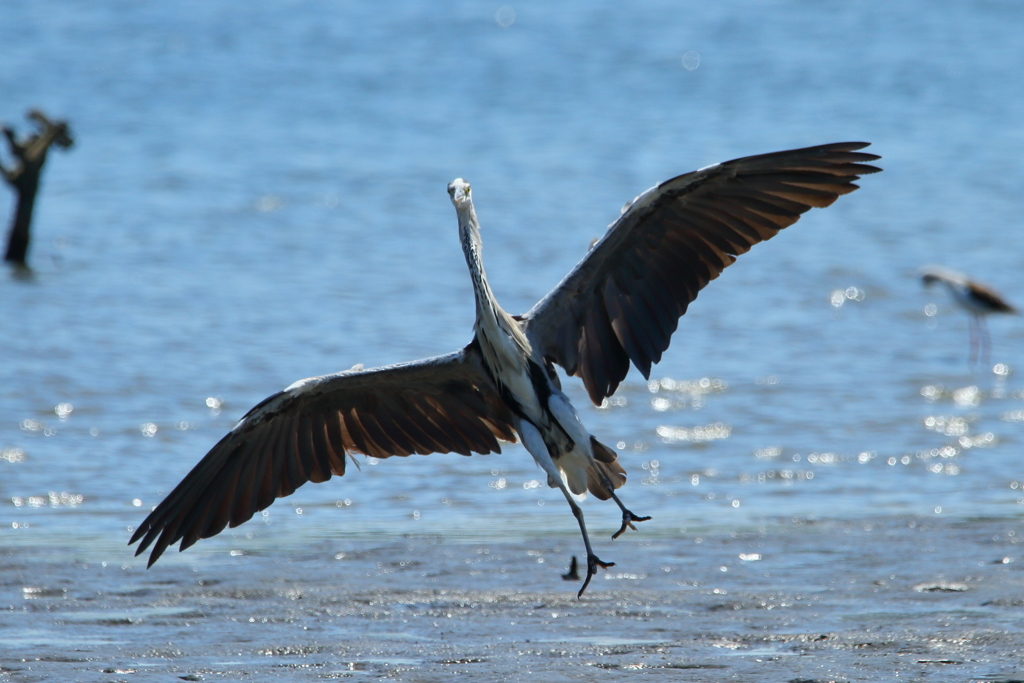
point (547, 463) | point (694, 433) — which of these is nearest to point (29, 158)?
point (694, 433)

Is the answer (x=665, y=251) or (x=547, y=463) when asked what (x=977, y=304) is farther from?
(x=547, y=463)

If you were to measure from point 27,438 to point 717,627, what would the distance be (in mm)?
5567

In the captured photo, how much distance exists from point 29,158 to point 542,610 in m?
10.7

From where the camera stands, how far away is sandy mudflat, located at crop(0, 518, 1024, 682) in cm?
546

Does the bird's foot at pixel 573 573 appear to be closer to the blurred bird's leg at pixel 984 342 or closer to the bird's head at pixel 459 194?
the bird's head at pixel 459 194

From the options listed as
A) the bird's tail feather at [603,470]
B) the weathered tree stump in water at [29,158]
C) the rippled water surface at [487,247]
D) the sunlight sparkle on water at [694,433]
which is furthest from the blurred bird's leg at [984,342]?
the weathered tree stump in water at [29,158]

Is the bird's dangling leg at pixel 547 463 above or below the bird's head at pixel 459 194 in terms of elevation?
below

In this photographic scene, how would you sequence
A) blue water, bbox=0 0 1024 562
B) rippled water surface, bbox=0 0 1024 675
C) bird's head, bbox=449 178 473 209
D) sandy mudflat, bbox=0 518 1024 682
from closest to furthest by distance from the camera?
sandy mudflat, bbox=0 518 1024 682, bird's head, bbox=449 178 473 209, rippled water surface, bbox=0 0 1024 675, blue water, bbox=0 0 1024 562

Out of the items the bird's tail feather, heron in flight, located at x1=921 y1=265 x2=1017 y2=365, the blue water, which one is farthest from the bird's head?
heron in flight, located at x1=921 y1=265 x2=1017 y2=365

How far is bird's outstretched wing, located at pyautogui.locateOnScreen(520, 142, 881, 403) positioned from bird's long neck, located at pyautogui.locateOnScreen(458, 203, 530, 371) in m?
0.19

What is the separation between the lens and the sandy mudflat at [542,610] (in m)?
5.46

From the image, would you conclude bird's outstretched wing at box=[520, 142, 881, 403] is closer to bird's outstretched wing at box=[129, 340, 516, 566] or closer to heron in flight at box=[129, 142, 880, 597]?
heron in flight at box=[129, 142, 880, 597]

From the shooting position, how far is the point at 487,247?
1619 cm

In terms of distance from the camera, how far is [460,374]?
254 inches
